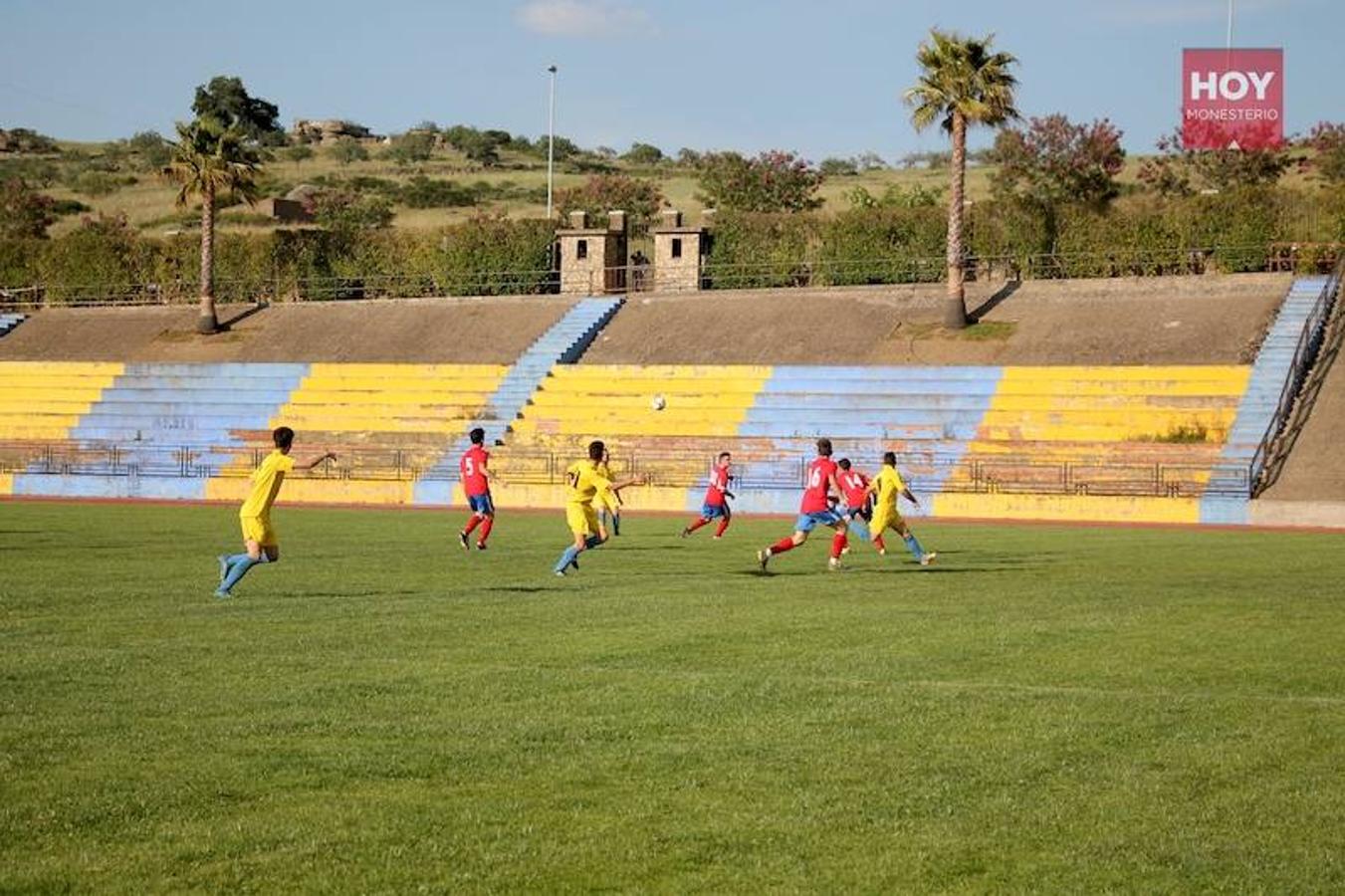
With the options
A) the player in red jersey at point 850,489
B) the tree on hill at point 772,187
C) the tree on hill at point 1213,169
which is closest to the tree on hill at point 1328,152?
the tree on hill at point 1213,169

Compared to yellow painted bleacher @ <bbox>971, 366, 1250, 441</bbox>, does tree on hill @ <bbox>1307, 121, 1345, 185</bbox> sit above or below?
above

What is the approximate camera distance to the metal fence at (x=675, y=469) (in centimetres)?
4303

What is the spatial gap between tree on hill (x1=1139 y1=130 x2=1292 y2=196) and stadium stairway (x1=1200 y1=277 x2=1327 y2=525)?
31.7 m

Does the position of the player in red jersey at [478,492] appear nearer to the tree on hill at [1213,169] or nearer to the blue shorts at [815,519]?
the blue shorts at [815,519]

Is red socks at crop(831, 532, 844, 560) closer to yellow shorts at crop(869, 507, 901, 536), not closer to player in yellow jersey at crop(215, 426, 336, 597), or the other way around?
yellow shorts at crop(869, 507, 901, 536)

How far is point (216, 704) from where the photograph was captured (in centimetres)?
1191

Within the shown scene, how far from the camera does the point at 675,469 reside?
4716cm

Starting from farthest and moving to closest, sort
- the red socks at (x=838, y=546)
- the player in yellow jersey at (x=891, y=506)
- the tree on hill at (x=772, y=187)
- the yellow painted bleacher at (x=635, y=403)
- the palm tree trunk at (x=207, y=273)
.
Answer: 1. the tree on hill at (x=772, y=187)
2. the palm tree trunk at (x=207, y=273)
3. the yellow painted bleacher at (x=635, y=403)
4. the player in yellow jersey at (x=891, y=506)
5. the red socks at (x=838, y=546)

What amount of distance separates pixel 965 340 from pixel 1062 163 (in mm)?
34056

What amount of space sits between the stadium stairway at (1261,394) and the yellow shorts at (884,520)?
16.2m

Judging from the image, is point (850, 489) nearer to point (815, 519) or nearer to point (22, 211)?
point (815, 519)

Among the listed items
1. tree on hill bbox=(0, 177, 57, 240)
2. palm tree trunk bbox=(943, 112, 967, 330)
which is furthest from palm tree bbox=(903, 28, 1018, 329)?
tree on hill bbox=(0, 177, 57, 240)

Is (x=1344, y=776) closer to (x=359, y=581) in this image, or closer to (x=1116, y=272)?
(x=359, y=581)

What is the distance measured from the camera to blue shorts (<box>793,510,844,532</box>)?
24.6 metres
